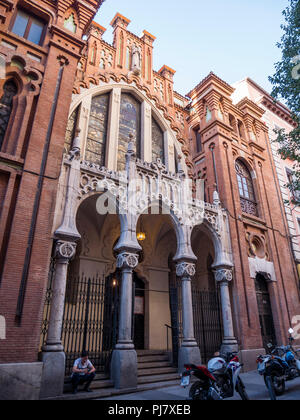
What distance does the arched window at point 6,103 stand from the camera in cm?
895

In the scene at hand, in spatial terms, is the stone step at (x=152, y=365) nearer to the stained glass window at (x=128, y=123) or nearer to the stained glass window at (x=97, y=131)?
the stained glass window at (x=97, y=131)

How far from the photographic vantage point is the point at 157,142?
50.3ft

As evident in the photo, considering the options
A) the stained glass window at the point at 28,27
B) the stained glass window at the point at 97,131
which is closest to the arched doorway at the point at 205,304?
the stained glass window at the point at 97,131

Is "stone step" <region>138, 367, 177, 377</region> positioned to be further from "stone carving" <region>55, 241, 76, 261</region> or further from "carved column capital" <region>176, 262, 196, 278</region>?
"stone carving" <region>55, 241, 76, 261</region>

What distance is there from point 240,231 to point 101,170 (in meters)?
7.29

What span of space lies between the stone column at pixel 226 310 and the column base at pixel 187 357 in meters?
1.78

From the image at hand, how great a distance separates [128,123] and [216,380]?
1192 centimetres

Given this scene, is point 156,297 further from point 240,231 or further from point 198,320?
point 240,231

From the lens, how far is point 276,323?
13.4 m

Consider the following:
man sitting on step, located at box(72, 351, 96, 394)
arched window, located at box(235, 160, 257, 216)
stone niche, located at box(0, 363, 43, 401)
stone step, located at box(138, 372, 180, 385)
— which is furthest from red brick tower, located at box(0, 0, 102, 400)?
arched window, located at box(235, 160, 257, 216)

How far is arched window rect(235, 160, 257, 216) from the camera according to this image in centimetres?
1543

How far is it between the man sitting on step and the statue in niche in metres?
13.9
